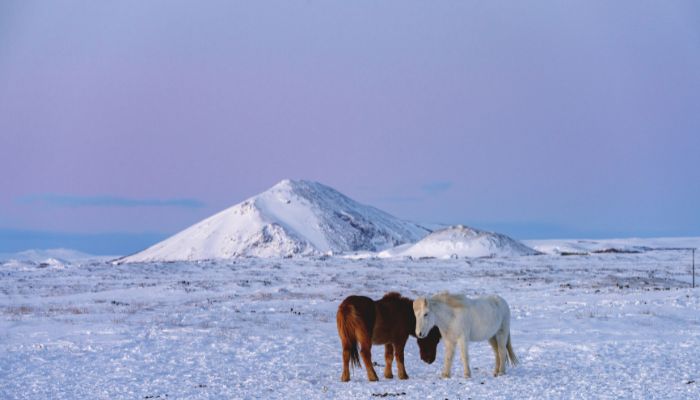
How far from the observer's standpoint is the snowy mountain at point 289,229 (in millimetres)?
109250

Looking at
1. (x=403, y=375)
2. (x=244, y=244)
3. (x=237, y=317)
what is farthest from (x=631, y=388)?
(x=244, y=244)

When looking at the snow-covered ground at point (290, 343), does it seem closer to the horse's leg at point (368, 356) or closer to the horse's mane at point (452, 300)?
the horse's leg at point (368, 356)

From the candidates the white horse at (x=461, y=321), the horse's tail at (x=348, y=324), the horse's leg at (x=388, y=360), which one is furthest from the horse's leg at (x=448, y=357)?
the horse's tail at (x=348, y=324)

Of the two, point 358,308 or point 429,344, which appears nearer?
point 358,308

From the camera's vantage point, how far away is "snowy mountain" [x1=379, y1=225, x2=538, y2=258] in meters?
82.3

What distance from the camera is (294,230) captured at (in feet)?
380

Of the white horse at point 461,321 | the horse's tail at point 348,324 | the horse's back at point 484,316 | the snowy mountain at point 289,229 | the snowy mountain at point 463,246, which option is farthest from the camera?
the snowy mountain at point 289,229

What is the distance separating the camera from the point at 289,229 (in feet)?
380

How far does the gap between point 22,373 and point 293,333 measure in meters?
8.19

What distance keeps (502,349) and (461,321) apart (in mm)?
1324

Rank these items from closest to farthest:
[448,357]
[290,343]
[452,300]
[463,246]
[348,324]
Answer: [348,324] → [448,357] → [452,300] → [290,343] → [463,246]

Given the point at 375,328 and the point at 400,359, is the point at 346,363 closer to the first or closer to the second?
the point at 375,328

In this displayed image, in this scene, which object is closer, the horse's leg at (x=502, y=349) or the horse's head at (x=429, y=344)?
the horse's leg at (x=502, y=349)

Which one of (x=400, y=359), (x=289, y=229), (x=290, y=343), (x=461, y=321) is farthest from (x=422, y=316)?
(x=289, y=229)
